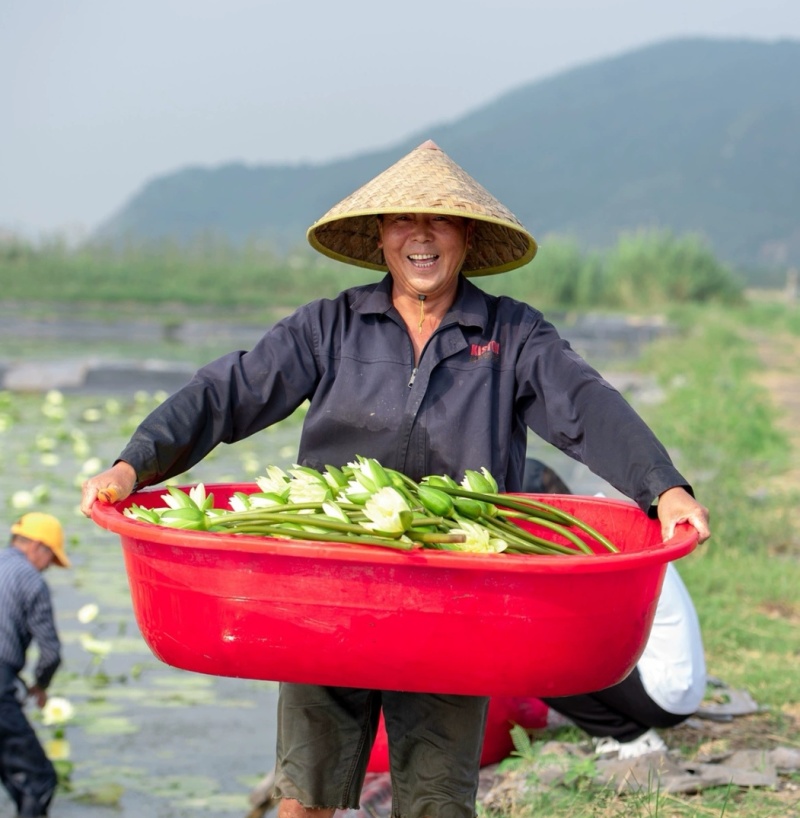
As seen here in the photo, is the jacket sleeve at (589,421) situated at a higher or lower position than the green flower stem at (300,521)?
higher

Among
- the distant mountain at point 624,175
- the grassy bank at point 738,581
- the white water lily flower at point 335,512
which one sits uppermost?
the distant mountain at point 624,175

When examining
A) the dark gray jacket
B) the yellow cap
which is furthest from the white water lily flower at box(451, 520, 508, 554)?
the yellow cap

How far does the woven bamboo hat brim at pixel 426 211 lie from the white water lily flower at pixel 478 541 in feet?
2.20

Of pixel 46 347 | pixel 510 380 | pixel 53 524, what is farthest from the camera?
pixel 46 347

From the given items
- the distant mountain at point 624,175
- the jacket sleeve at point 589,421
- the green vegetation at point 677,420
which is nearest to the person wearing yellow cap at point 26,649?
the green vegetation at point 677,420

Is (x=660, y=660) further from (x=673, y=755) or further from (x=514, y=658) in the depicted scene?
(x=514, y=658)

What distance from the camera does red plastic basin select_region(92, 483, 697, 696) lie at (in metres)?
1.98

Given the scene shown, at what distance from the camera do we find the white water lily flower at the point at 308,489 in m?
2.28

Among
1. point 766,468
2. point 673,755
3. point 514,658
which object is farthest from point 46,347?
point 514,658

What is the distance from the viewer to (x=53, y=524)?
4.23 m

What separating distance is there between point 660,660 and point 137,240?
29710mm

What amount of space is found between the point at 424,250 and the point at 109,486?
808 mm

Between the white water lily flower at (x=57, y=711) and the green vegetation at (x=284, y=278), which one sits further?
the green vegetation at (x=284, y=278)

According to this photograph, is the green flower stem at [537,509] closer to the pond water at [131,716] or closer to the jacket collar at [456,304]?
the jacket collar at [456,304]
